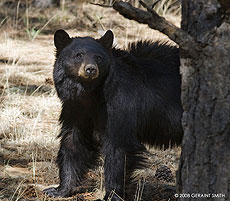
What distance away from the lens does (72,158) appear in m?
4.84

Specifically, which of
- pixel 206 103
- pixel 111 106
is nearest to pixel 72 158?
pixel 111 106

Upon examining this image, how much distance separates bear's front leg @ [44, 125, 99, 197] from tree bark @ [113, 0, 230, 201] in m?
1.88

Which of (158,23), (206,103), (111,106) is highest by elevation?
(158,23)

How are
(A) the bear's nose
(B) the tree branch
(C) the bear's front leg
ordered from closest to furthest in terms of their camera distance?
(B) the tree branch, (A) the bear's nose, (C) the bear's front leg

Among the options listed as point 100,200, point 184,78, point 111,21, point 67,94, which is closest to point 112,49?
point 67,94

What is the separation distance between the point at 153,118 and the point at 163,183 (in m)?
0.68

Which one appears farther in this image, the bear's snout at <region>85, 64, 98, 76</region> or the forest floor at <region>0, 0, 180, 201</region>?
the forest floor at <region>0, 0, 180, 201</region>

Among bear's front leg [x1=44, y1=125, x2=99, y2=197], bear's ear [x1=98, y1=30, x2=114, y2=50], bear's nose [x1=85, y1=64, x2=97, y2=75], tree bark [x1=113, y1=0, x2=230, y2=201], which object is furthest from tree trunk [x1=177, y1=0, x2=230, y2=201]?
bear's front leg [x1=44, y1=125, x2=99, y2=197]

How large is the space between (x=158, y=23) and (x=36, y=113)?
433 cm

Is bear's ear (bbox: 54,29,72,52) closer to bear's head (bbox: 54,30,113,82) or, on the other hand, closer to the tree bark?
bear's head (bbox: 54,30,113,82)

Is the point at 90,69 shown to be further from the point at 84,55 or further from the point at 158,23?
the point at 158,23

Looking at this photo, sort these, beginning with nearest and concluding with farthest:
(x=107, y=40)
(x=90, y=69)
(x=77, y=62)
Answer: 1. (x=90, y=69)
2. (x=77, y=62)
3. (x=107, y=40)

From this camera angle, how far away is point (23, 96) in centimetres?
710

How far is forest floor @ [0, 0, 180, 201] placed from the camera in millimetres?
4859
